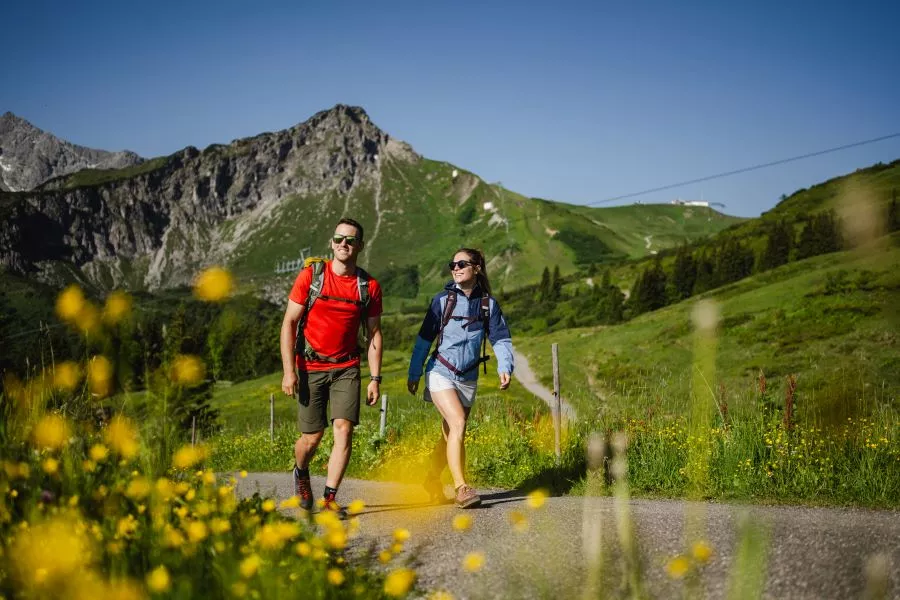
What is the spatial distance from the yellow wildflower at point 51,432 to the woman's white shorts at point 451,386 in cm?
338

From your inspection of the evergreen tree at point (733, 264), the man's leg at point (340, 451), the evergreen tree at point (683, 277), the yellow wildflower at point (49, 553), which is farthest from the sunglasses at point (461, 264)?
the evergreen tree at point (683, 277)

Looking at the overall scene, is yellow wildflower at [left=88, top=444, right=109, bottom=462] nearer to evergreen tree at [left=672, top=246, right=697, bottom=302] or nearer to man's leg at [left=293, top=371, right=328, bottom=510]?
man's leg at [left=293, top=371, right=328, bottom=510]

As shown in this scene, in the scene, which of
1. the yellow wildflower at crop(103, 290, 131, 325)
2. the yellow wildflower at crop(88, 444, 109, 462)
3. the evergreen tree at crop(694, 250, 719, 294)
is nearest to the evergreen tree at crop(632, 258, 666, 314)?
the evergreen tree at crop(694, 250, 719, 294)

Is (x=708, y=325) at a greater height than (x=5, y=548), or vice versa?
(x=708, y=325)

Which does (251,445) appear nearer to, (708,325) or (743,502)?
(743,502)

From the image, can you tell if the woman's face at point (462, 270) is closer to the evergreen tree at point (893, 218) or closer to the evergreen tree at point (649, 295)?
the evergreen tree at point (893, 218)

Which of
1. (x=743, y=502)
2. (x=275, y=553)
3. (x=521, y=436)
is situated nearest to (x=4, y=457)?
(x=275, y=553)

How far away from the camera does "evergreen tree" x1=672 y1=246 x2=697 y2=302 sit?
13888 cm

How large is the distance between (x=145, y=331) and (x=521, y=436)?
654 centimetres

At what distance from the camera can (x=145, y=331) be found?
13.1ft

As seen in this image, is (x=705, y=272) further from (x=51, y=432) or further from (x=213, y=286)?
(x=51, y=432)

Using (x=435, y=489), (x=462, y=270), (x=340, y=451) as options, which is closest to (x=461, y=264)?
(x=462, y=270)

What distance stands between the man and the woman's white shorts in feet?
2.11

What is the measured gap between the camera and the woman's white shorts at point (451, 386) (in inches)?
263
